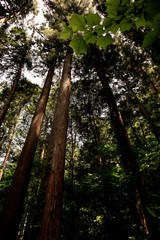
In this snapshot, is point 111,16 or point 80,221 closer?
point 111,16

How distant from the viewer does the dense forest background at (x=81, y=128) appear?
2.80 ft

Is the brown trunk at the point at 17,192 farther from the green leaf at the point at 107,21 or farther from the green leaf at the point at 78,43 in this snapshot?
the green leaf at the point at 107,21

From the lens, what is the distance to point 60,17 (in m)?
7.97

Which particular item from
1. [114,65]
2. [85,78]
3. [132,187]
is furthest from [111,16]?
[85,78]

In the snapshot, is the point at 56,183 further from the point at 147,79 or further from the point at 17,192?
the point at 147,79

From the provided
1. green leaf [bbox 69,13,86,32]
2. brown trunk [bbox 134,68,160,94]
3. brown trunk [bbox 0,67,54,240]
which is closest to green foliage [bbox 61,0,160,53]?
green leaf [bbox 69,13,86,32]

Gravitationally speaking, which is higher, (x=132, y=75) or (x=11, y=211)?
(x=132, y=75)

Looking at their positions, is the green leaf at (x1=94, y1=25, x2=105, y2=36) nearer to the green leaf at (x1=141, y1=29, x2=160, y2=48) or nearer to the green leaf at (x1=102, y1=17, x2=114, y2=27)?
the green leaf at (x1=102, y1=17, x2=114, y2=27)

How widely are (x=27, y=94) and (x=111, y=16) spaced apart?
565 inches

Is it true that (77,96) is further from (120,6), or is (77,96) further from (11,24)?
(120,6)

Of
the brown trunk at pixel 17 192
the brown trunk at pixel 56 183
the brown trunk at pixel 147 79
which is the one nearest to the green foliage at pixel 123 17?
the brown trunk at pixel 56 183

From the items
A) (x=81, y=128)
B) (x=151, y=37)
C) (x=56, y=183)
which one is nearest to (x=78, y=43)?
(x=151, y=37)

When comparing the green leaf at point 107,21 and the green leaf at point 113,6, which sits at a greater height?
the green leaf at point 107,21

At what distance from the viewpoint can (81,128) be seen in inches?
555
